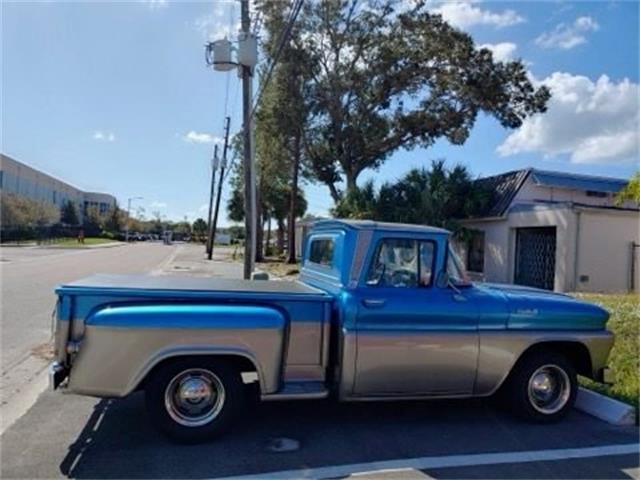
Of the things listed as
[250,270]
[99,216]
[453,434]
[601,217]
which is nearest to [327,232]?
[453,434]

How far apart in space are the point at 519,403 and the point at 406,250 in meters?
1.82

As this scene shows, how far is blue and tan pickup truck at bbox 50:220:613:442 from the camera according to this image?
4.41 metres

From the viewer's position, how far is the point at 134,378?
442cm

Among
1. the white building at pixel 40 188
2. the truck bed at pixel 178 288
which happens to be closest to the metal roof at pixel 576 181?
the truck bed at pixel 178 288

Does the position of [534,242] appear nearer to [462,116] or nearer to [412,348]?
[462,116]

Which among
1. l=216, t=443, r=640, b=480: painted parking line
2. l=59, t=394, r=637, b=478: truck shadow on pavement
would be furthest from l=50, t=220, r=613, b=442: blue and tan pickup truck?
l=216, t=443, r=640, b=480: painted parking line

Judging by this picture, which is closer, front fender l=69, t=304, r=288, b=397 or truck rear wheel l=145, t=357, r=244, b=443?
front fender l=69, t=304, r=288, b=397

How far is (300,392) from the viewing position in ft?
15.6

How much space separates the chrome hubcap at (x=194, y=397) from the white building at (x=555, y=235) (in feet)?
46.2

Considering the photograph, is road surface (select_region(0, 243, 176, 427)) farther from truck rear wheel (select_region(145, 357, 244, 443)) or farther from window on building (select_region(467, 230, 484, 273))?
window on building (select_region(467, 230, 484, 273))

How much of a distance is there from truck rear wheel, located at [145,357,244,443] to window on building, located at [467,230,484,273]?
56.6ft

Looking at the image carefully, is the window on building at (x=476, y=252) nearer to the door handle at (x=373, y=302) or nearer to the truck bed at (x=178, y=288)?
the truck bed at (x=178, y=288)

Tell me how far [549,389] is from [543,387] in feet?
0.25

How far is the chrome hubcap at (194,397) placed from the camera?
4.60 metres
